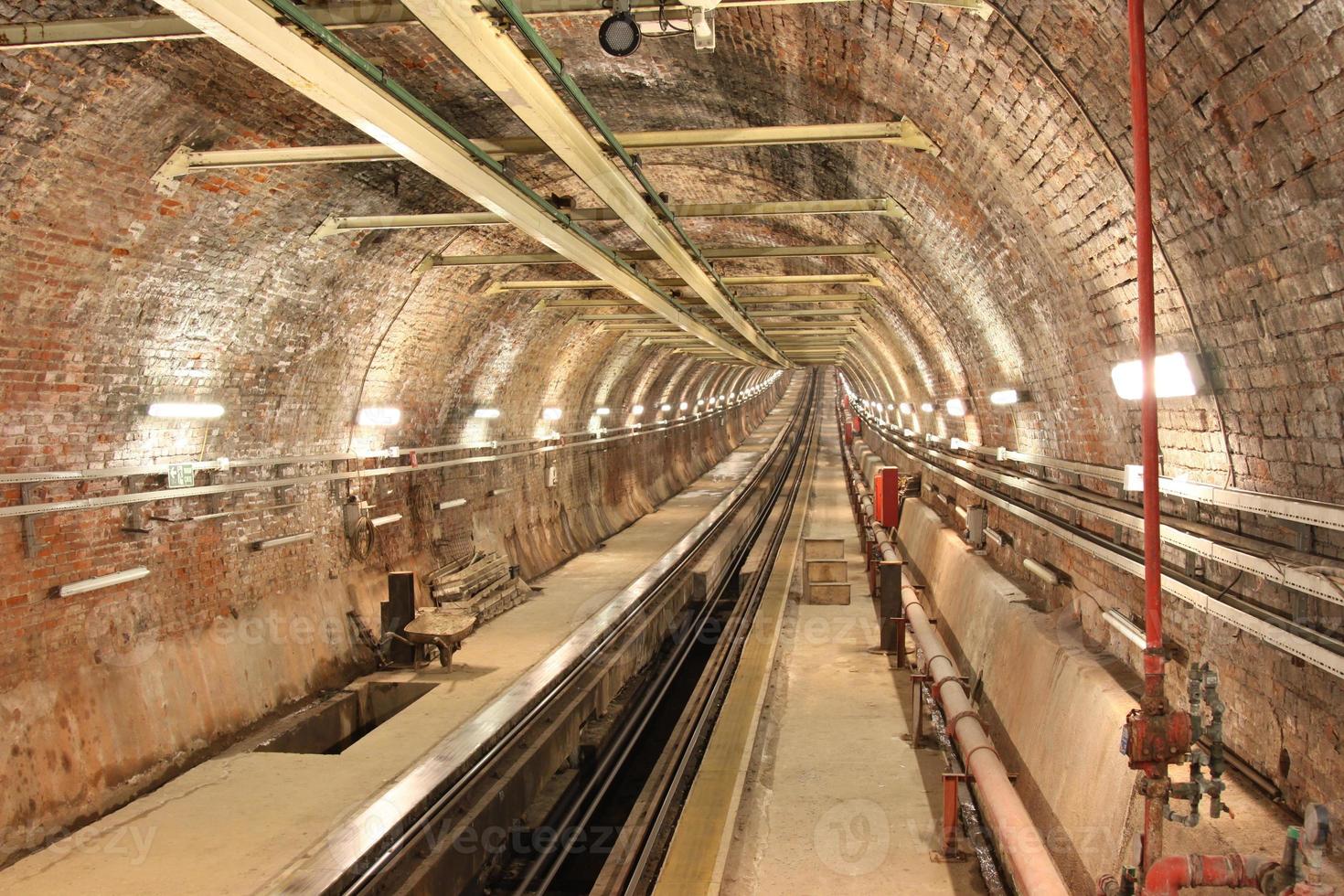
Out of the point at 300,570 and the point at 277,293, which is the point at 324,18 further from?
the point at 300,570

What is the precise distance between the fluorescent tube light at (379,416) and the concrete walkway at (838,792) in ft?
17.2

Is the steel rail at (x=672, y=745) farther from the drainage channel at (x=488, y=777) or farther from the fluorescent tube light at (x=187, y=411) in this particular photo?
the fluorescent tube light at (x=187, y=411)

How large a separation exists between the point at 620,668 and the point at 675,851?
19.0 feet

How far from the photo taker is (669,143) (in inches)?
242

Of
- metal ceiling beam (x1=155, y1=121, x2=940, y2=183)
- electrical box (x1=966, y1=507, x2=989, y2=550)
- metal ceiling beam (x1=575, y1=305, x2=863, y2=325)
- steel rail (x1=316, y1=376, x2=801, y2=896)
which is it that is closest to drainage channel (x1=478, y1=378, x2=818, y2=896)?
steel rail (x1=316, y1=376, x2=801, y2=896)

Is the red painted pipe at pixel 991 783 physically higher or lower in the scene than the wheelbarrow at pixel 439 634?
higher

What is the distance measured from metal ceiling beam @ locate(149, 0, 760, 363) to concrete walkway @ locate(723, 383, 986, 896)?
4.25m

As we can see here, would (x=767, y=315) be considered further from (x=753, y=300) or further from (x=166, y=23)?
(x=166, y=23)

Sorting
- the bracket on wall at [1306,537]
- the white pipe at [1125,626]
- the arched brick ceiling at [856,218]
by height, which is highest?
the arched brick ceiling at [856,218]

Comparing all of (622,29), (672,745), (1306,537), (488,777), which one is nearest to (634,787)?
(672,745)

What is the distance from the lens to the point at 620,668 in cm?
1146

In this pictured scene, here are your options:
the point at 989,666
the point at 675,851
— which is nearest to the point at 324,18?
the point at 675,851

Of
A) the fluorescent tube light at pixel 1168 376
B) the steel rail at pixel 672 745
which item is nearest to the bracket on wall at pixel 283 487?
the steel rail at pixel 672 745

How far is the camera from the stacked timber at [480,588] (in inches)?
488
